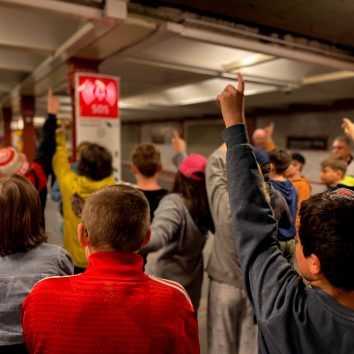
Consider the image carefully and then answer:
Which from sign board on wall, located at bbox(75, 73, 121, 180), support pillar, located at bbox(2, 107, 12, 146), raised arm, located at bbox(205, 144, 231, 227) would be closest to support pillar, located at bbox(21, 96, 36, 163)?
support pillar, located at bbox(2, 107, 12, 146)

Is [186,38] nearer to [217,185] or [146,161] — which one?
[146,161]

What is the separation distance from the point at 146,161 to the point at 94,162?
0.36 meters

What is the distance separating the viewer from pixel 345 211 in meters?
0.84

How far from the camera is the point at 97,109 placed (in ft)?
12.3

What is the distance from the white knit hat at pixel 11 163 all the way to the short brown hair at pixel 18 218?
3.41 feet

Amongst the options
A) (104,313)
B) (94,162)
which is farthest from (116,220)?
(94,162)

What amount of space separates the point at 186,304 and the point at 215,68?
3.85 metres

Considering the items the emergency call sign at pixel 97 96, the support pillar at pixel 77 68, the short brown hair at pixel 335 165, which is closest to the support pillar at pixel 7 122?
the support pillar at pixel 77 68

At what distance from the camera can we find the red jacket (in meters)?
0.93

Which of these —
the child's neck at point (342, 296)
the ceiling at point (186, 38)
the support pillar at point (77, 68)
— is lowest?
the child's neck at point (342, 296)

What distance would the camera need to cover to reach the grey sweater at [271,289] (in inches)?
32.2

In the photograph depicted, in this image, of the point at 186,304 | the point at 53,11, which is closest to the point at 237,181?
the point at 186,304

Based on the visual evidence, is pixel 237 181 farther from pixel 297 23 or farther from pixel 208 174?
pixel 297 23

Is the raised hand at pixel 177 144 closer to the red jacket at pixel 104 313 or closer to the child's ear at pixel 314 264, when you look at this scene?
the red jacket at pixel 104 313
